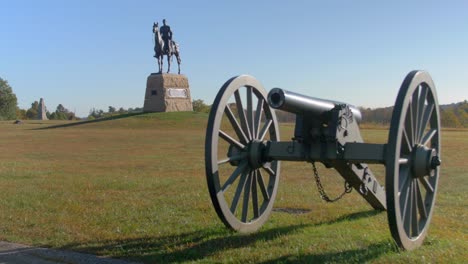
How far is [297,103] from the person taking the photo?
5.28 m

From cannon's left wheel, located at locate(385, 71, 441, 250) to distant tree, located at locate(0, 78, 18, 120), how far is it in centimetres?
9680

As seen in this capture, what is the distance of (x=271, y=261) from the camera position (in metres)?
5.35

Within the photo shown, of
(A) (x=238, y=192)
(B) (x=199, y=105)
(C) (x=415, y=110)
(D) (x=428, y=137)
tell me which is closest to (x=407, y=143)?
(C) (x=415, y=110)

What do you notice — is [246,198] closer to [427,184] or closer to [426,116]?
[427,184]

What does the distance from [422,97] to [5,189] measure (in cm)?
858

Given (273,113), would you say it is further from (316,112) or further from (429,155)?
(429,155)

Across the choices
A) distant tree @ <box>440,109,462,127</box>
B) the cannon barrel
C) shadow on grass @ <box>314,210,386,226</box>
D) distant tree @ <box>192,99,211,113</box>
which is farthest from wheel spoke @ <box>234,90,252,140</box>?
distant tree @ <box>192,99,211,113</box>

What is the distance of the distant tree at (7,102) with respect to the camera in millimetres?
93750

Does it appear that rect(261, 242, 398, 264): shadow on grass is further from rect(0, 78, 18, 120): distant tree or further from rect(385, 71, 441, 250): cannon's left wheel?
rect(0, 78, 18, 120): distant tree

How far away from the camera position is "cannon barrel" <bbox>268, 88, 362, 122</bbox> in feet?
17.0

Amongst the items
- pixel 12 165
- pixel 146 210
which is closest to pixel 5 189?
pixel 146 210

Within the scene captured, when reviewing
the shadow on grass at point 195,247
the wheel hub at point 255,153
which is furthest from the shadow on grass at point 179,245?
the wheel hub at point 255,153

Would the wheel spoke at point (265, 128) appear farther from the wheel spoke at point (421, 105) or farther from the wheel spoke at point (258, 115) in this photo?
the wheel spoke at point (421, 105)

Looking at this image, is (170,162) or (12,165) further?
(170,162)
